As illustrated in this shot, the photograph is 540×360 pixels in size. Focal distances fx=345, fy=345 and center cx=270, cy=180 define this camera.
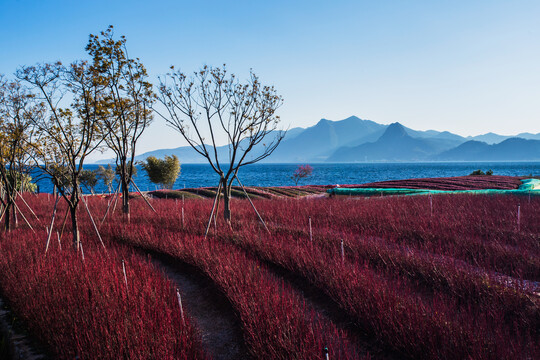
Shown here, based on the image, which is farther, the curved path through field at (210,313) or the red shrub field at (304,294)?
the curved path through field at (210,313)

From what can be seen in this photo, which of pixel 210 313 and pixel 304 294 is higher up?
pixel 304 294

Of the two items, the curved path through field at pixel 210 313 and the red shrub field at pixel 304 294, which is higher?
the red shrub field at pixel 304 294

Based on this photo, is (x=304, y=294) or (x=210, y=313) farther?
(x=304, y=294)

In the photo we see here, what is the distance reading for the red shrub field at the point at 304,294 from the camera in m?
3.39

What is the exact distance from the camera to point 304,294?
215 inches

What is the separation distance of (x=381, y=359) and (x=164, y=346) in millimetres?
2178

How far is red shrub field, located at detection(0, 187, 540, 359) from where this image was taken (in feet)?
11.1

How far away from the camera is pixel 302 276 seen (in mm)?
5840

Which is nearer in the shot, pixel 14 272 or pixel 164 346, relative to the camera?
pixel 164 346

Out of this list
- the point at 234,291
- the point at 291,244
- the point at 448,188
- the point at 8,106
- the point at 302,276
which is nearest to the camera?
the point at 234,291

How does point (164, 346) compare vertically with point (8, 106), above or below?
below

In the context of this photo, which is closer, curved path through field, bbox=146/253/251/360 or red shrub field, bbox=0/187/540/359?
red shrub field, bbox=0/187/540/359

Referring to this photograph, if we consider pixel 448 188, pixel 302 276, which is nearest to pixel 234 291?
pixel 302 276

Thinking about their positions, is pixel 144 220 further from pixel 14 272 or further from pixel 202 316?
pixel 202 316
